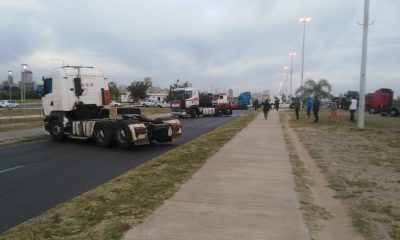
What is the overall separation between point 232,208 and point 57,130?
14.1 metres

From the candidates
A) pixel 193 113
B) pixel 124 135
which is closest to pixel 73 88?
pixel 124 135

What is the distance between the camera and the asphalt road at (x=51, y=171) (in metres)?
7.55

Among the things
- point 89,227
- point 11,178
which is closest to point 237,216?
point 89,227

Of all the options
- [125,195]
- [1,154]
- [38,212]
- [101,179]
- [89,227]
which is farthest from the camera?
[1,154]

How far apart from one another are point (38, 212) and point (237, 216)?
310cm

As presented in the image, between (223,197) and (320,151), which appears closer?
(223,197)

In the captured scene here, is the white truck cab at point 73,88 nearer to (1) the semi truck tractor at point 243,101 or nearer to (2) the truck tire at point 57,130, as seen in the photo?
(2) the truck tire at point 57,130

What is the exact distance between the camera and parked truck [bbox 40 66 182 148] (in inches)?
663

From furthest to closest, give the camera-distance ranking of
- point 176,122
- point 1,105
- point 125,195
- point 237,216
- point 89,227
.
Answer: point 1,105 < point 176,122 < point 125,195 < point 237,216 < point 89,227

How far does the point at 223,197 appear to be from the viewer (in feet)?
24.3

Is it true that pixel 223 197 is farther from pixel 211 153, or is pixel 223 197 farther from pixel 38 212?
pixel 211 153

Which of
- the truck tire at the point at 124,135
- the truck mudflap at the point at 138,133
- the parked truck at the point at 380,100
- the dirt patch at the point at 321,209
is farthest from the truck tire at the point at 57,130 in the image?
the parked truck at the point at 380,100

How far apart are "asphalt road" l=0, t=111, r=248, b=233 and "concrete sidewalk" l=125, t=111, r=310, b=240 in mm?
2100

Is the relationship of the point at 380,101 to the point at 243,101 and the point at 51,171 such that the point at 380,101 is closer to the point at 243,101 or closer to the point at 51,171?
the point at 243,101
